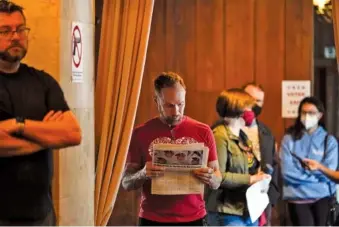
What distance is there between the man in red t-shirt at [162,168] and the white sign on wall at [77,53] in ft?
1.29

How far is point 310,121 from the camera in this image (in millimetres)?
4957

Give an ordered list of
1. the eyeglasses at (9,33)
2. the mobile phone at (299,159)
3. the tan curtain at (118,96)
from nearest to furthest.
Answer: the eyeglasses at (9,33) → the tan curtain at (118,96) → the mobile phone at (299,159)

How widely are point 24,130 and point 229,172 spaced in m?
1.56

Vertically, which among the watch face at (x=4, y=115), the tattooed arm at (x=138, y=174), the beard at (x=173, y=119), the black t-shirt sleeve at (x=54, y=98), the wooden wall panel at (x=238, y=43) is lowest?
the tattooed arm at (x=138, y=174)

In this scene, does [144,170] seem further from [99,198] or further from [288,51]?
[288,51]

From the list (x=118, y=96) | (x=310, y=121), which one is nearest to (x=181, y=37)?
(x=310, y=121)

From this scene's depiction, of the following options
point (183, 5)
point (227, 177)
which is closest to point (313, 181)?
point (227, 177)

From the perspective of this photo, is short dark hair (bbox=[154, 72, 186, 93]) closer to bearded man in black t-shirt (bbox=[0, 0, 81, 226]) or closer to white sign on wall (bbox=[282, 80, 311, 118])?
bearded man in black t-shirt (bbox=[0, 0, 81, 226])

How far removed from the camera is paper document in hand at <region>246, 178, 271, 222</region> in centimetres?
376

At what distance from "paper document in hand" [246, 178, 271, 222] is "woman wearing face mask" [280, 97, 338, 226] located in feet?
3.40

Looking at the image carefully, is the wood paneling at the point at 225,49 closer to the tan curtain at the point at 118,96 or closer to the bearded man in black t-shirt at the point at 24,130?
the tan curtain at the point at 118,96

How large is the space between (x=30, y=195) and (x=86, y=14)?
3.70 feet

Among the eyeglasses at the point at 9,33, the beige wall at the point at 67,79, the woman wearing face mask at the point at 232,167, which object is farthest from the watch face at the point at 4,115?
the woman wearing face mask at the point at 232,167

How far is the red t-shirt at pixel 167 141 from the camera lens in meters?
2.96
